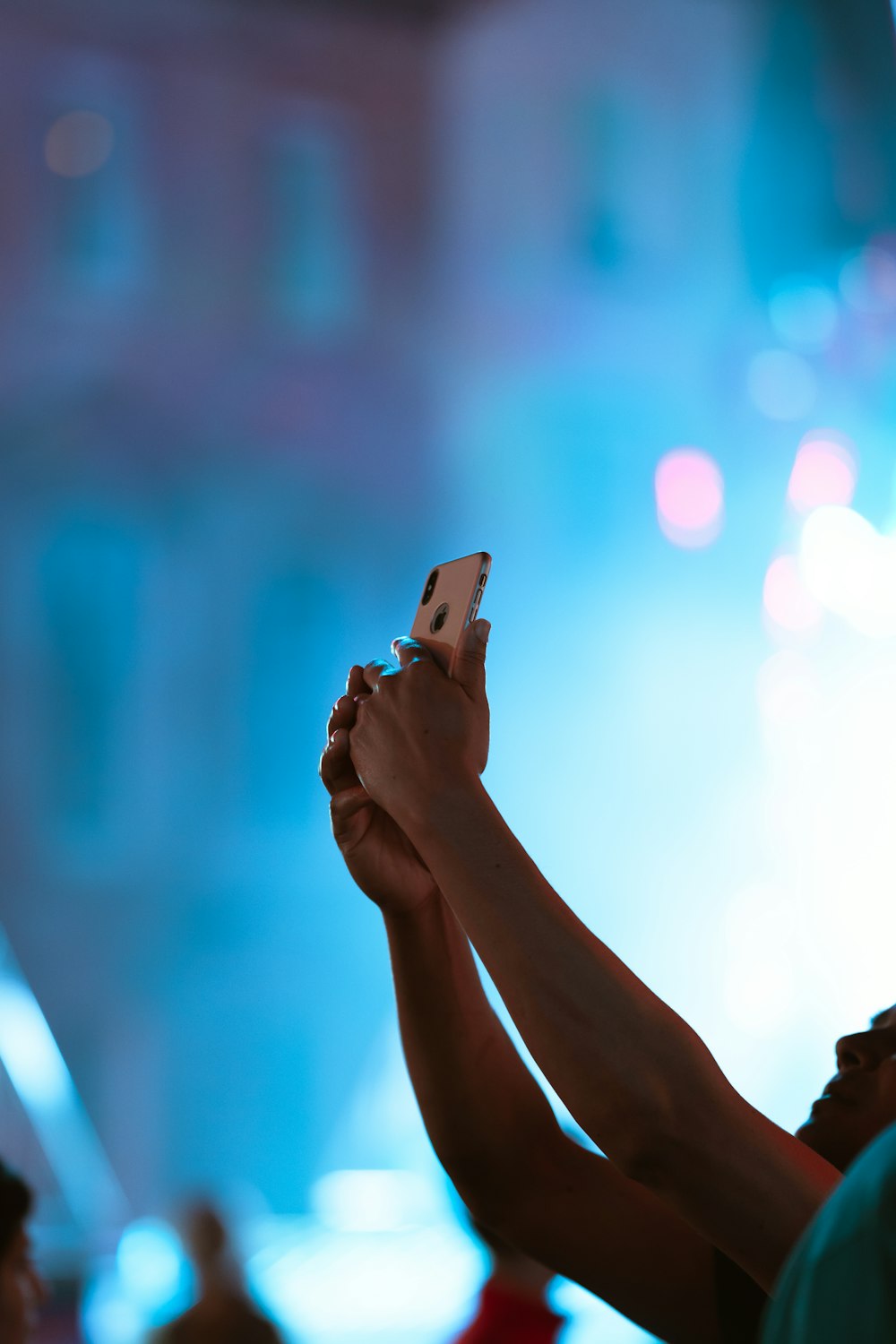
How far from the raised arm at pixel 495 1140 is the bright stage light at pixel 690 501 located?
11.9ft

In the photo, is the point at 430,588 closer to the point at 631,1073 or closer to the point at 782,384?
the point at 631,1073

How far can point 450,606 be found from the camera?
675mm

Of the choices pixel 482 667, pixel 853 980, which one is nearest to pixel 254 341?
pixel 853 980

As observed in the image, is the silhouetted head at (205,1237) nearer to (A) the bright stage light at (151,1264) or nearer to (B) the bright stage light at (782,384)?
(A) the bright stage light at (151,1264)

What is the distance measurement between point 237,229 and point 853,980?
3212 mm

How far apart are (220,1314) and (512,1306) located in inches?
17.9

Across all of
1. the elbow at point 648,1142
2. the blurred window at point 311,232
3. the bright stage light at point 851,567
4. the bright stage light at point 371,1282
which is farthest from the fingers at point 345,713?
the blurred window at point 311,232

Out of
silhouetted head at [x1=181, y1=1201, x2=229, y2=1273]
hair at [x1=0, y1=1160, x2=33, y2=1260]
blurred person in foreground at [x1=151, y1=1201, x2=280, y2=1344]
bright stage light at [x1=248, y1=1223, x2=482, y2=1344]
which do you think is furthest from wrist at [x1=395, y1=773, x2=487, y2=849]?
bright stage light at [x1=248, y1=1223, x2=482, y2=1344]

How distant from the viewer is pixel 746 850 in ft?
12.7

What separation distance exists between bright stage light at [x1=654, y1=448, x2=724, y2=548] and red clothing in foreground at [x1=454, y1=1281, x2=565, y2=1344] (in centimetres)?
317

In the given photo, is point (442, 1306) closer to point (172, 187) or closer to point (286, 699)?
point (286, 699)

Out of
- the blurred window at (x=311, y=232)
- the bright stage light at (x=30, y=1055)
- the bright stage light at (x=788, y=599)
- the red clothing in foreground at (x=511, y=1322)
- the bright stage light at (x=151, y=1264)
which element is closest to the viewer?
the red clothing in foreground at (x=511, y=1322)

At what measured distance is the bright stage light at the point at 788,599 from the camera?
398 centimetres

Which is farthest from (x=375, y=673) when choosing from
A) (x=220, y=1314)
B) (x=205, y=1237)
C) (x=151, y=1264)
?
(x=151, y=1264)
